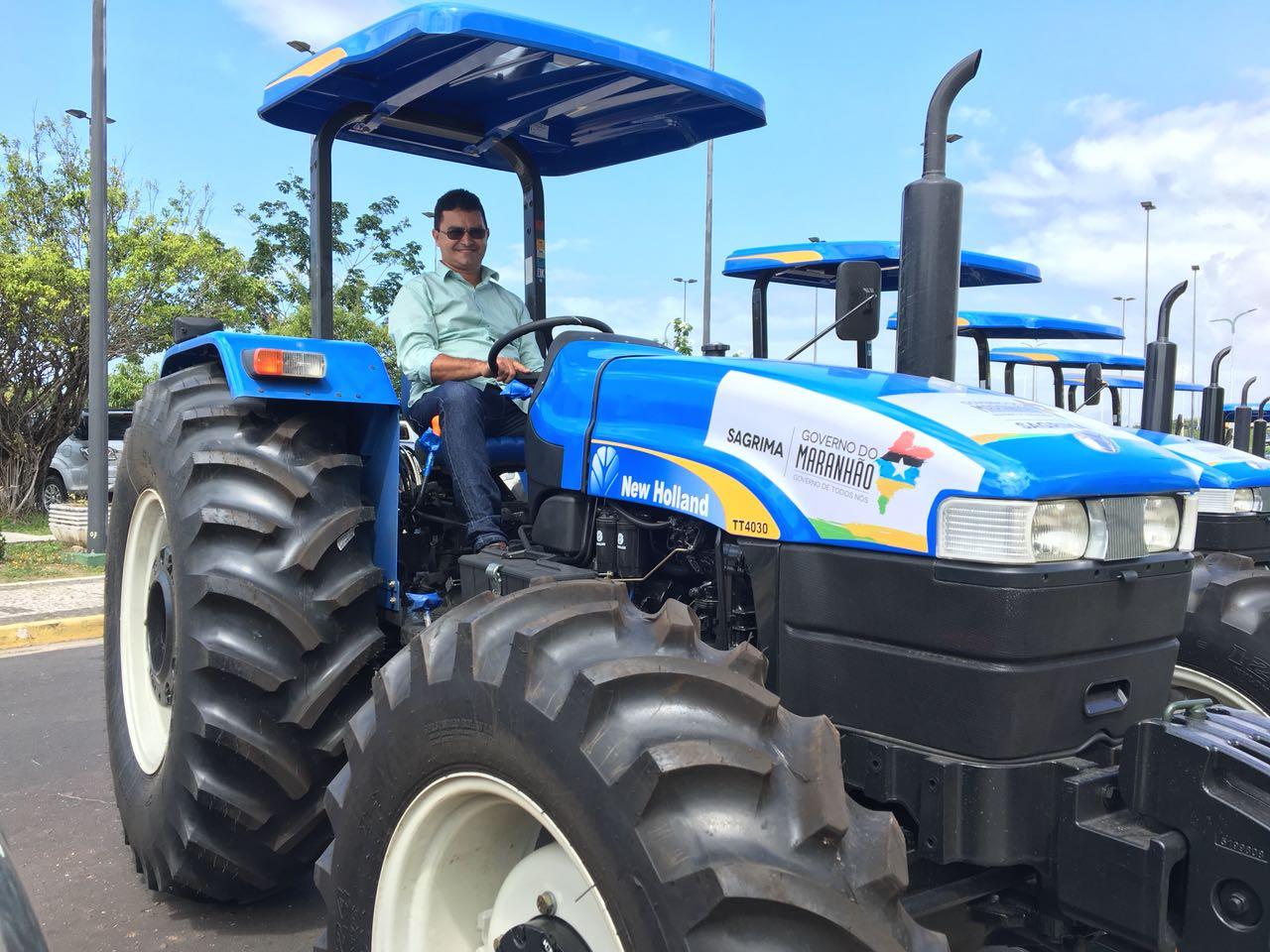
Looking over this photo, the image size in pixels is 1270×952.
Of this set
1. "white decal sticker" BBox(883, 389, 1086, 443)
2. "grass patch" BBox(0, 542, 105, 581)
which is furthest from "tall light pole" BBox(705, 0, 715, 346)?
"white decal sticker" BBox(883, 389, 1086, 443)

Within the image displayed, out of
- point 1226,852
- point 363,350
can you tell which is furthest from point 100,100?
point 1226,852

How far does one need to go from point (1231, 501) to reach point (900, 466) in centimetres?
437

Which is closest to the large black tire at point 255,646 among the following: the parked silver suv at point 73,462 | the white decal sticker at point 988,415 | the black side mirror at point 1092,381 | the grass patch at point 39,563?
the white decal sticker at point 988,415

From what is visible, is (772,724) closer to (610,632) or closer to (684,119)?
(610,632)

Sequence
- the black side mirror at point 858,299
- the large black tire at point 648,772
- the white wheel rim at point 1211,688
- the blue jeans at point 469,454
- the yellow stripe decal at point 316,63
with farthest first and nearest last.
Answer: the white wheel rim at point 1211,688, the blue jeans at point 469,454, the yellow stripe decal at point 316,63, the black side mirror at point 858,299, the large black tire at point 648,772

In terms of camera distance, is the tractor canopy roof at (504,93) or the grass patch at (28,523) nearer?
the tractor canopy roof at (504,93)

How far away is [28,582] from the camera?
8.71 m

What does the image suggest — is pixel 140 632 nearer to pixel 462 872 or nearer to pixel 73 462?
pixel 462 872

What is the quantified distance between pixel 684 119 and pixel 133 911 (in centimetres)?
304

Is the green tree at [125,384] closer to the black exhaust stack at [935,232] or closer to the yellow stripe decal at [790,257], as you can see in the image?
the yellow stripe decal at [790,257]

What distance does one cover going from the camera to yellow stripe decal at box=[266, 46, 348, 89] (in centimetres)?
292

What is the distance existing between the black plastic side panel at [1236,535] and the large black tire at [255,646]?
177 inches

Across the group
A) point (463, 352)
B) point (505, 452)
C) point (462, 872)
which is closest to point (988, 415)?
point (462, 872)

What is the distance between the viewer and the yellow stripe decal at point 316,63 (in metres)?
2.92
